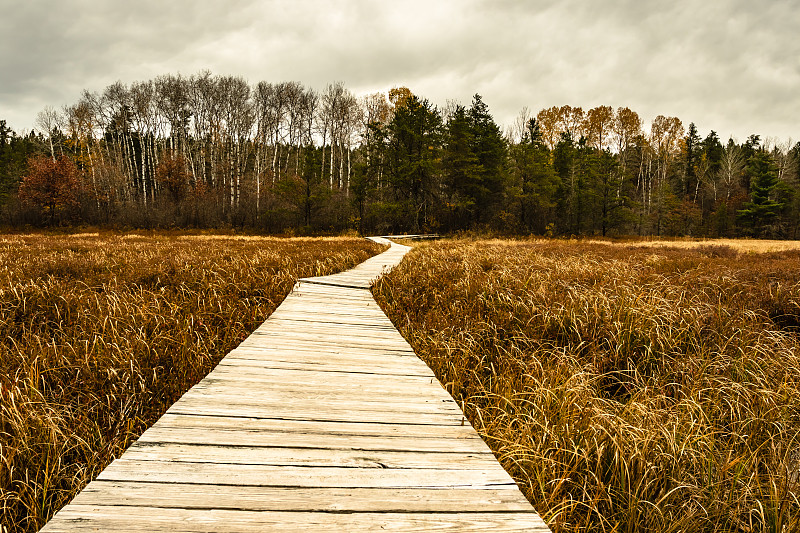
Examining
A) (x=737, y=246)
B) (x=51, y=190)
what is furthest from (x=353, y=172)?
(x=737, y=246)

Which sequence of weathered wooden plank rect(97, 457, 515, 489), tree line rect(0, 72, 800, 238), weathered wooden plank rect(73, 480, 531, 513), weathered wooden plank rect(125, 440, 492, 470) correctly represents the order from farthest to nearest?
tree line rect(0, 72, 800, 238) < weathered wooden plank rect(125, 440, 492, 470) < weathered wooden plank rect(97, 457, 515, 489) < weathered wooden plank rect(73, 480, 531, 513)

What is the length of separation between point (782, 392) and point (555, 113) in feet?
157

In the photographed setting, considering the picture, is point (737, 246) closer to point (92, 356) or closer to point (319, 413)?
point (319, 413)

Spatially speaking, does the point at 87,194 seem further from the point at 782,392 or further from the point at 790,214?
the point at 790,214

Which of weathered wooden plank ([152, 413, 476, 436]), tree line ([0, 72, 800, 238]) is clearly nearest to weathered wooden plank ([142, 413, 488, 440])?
weathered wooden plank ([152, 413, 476, 436])

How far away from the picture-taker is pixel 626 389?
332 centimetres

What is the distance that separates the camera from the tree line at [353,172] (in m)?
29.0

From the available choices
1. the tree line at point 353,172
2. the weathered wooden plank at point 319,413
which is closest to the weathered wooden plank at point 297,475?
the weathered wooden plank at point 319,413

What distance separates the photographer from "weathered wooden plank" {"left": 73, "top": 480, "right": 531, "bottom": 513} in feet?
4.47

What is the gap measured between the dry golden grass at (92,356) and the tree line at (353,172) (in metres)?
22.1

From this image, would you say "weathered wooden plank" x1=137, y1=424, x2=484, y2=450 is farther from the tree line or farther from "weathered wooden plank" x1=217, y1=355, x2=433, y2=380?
the tree line

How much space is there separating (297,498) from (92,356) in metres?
3.03

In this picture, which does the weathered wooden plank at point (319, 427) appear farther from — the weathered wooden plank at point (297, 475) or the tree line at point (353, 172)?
the tree line at point (353, 172)

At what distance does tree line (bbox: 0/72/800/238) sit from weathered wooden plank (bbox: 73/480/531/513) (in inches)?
1053
